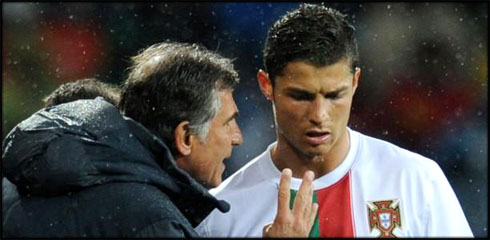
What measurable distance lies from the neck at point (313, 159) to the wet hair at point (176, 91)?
14.0 inches

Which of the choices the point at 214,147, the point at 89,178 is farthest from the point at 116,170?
the point at 214,147

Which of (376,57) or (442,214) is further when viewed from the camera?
(376,57)

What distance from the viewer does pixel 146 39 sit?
5.45 metres

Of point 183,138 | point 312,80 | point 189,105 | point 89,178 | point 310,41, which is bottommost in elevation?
point 89,178

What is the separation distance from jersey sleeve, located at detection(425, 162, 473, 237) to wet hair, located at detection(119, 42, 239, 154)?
0.74 m

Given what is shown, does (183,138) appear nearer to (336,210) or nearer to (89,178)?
(89,178)

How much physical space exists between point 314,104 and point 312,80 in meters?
0.08

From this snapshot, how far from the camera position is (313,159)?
10.4 feet

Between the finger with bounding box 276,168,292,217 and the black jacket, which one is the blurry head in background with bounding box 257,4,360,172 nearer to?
the finger with bounding box 276,168,292,217

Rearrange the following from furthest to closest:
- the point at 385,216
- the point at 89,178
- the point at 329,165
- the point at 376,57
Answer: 1. the point at 376,57
2. the point at 329,165
3. the point at 385,216
4. the point at 89,178

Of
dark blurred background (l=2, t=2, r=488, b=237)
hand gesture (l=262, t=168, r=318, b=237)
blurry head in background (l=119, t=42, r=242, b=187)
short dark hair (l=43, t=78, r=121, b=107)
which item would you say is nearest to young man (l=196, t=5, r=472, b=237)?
blurry head in background (l=119, t=42, r=242, b=187)

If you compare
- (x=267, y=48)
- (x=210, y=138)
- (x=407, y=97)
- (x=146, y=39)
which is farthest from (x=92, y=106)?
(x=407, y=97)

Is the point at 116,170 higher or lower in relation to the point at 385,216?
higher

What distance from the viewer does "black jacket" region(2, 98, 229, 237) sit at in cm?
244
